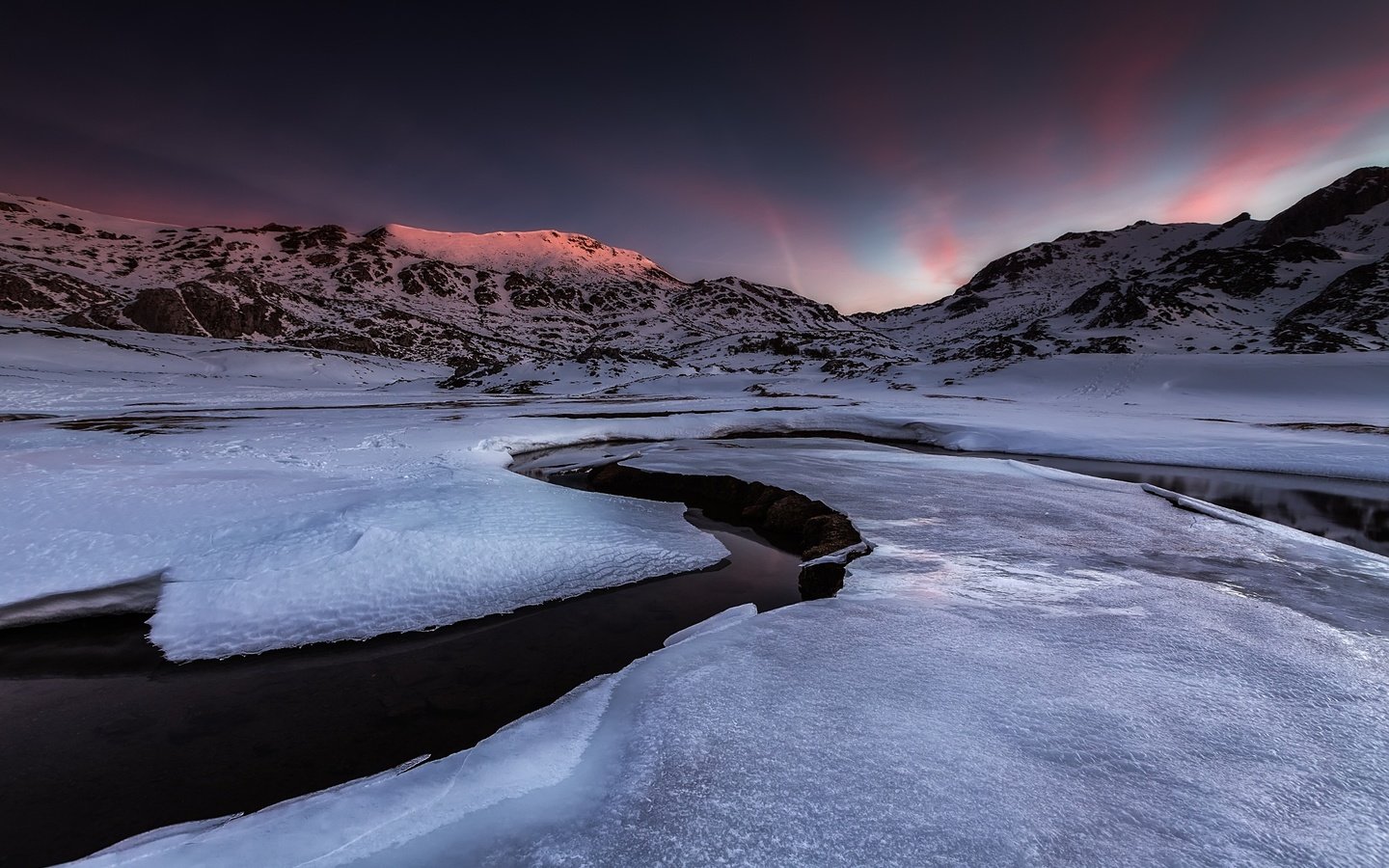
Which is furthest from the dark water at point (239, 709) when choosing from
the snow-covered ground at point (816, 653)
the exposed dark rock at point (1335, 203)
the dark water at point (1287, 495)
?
the exposed dark rock at point (1335, 203)

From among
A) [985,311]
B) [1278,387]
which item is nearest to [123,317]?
[1278,387]

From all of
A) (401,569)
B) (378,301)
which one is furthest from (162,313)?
(401,569)

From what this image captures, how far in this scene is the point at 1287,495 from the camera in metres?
12.6

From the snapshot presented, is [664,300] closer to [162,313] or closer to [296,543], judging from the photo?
[162,313]

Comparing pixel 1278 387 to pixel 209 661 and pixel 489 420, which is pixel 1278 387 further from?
pixel 209 661

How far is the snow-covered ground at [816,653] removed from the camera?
8.02 feet

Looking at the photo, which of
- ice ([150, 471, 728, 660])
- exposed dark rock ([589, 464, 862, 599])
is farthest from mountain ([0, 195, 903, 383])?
ice ([150, 471, 728, 660])

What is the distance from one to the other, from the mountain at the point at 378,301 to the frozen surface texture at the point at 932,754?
55465 millimetres

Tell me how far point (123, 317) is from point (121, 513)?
9517 cm

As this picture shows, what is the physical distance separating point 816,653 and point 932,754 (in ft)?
4.24

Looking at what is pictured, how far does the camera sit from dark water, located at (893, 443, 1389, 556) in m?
9.72

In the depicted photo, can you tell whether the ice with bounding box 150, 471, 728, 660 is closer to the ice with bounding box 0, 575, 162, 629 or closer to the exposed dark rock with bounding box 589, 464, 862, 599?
the ice with bounding box 0, 575, 162, 629

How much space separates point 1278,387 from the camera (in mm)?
34062

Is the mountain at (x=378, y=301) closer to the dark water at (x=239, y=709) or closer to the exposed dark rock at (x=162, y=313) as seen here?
the exposed dark rock at (x=162, y=313)
